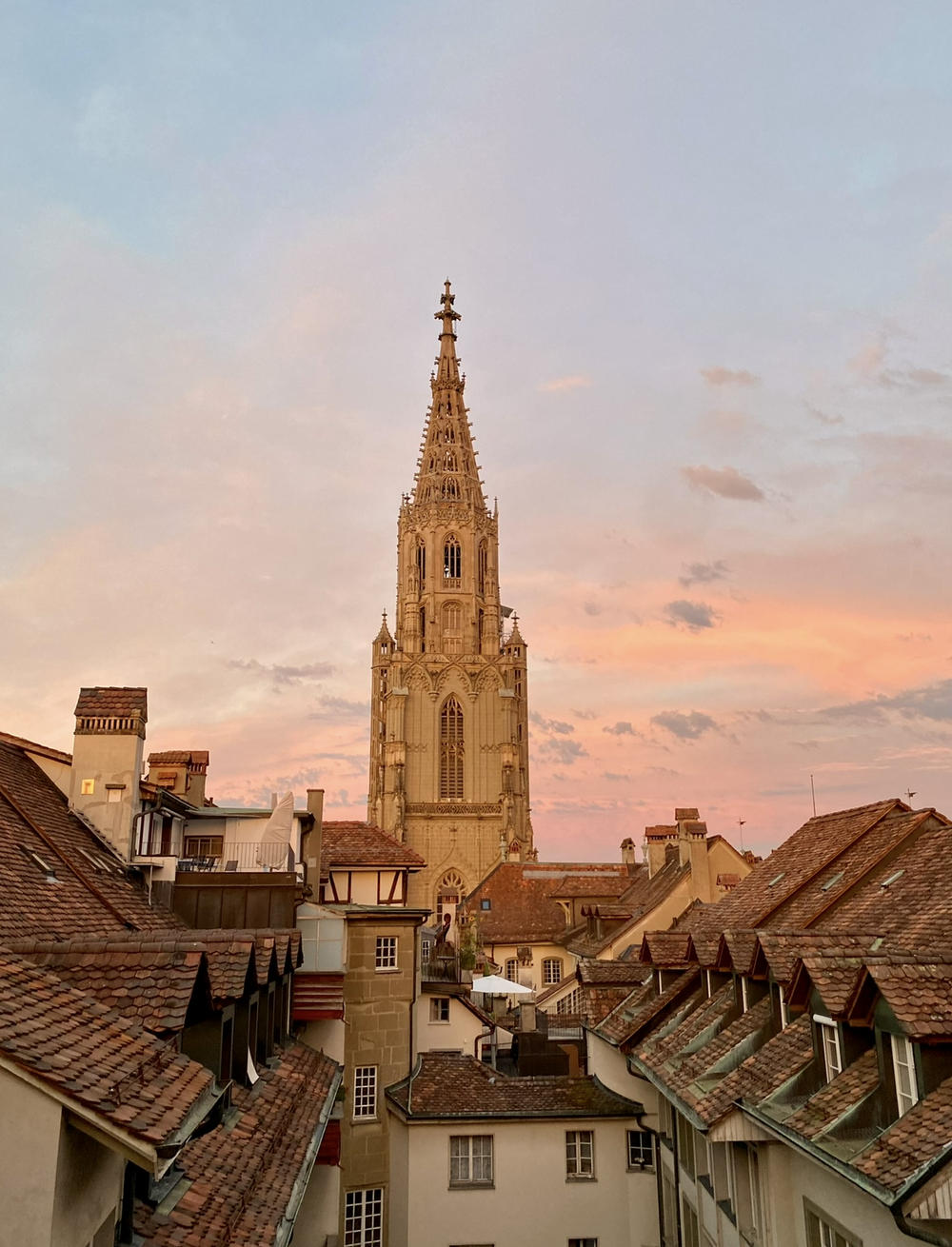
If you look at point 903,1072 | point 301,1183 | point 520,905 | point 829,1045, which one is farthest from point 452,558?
point 903,1072

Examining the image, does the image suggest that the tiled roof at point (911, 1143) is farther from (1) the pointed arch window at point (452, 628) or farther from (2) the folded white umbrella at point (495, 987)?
(1) the pointed arch window at point (452, 628)

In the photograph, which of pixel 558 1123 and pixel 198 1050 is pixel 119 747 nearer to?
pixel 198 1050

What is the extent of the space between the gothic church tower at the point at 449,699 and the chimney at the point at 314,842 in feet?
193

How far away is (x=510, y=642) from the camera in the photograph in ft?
372

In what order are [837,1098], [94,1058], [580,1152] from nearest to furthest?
1. [94,1058]
2. [837,1098]
3. [580,1152]

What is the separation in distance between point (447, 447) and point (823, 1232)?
11238 centimetres

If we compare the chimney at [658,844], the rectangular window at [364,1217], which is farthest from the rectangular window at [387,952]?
the chimney at [658,844]

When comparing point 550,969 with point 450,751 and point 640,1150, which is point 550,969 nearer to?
point 640,1150

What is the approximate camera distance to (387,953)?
29.7 meters

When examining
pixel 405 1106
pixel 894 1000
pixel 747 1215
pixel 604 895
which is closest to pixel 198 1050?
pixel 894 1000

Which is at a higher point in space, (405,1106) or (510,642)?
(510,642)

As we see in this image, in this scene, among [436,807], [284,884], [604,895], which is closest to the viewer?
[284,884]

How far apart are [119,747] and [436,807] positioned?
81745mm

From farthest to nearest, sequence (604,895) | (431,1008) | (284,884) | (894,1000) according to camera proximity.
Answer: (604,895)
(431,1008)
(284,884)
(894,1000)
